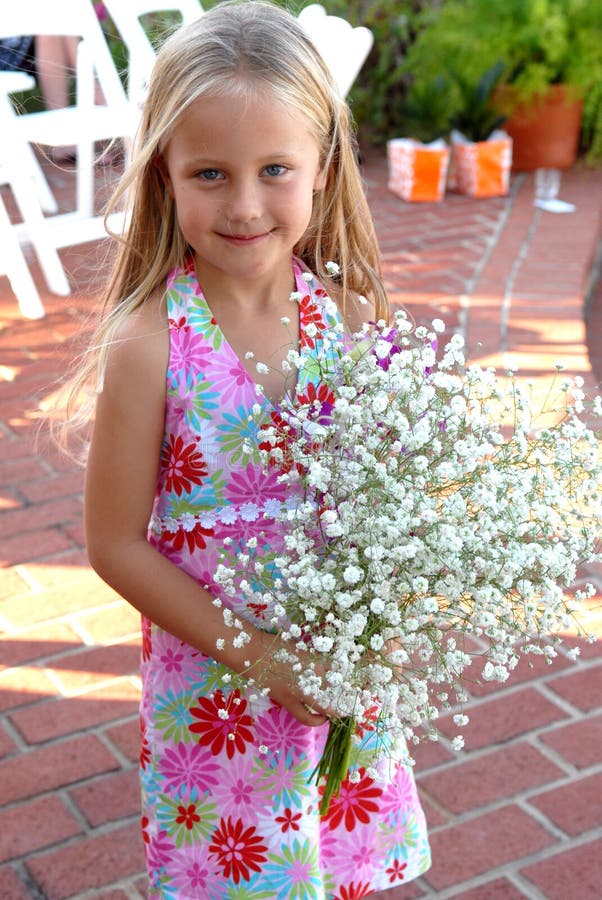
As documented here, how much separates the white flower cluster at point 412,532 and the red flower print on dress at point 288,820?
278 mm

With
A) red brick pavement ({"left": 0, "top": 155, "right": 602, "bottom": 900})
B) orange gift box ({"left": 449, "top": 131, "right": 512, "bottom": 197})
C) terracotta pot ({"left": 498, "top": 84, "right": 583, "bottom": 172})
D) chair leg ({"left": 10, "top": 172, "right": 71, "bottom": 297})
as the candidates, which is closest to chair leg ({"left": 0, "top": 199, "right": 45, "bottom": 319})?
chair leg ({"left": 10, "top": 172, "right": 71, "bottom": 297})

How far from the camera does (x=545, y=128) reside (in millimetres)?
7371

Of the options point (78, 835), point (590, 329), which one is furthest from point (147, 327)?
point (590, 329)

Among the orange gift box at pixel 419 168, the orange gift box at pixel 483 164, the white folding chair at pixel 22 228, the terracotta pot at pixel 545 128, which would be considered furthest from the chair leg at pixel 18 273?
the terracotta pot at pixel 545 128

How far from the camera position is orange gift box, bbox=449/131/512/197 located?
679 centimetres

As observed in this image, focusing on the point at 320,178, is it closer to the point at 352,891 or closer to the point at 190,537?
the point at 190,537

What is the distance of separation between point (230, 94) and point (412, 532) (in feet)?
1.93

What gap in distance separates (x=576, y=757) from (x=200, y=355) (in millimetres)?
1521

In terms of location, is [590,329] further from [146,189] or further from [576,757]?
[146,189]

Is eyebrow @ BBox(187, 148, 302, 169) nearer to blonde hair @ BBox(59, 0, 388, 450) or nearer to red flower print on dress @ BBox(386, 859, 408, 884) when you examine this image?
blonde hair @ BBox(59, 0, 388, 450)

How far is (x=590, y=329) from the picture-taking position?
17.7 ft

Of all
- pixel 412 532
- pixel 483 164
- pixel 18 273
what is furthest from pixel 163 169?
pixel 483 164

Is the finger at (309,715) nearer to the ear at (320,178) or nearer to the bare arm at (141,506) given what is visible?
the bare arm at (141,506)

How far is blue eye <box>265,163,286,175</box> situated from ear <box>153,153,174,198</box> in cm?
17
